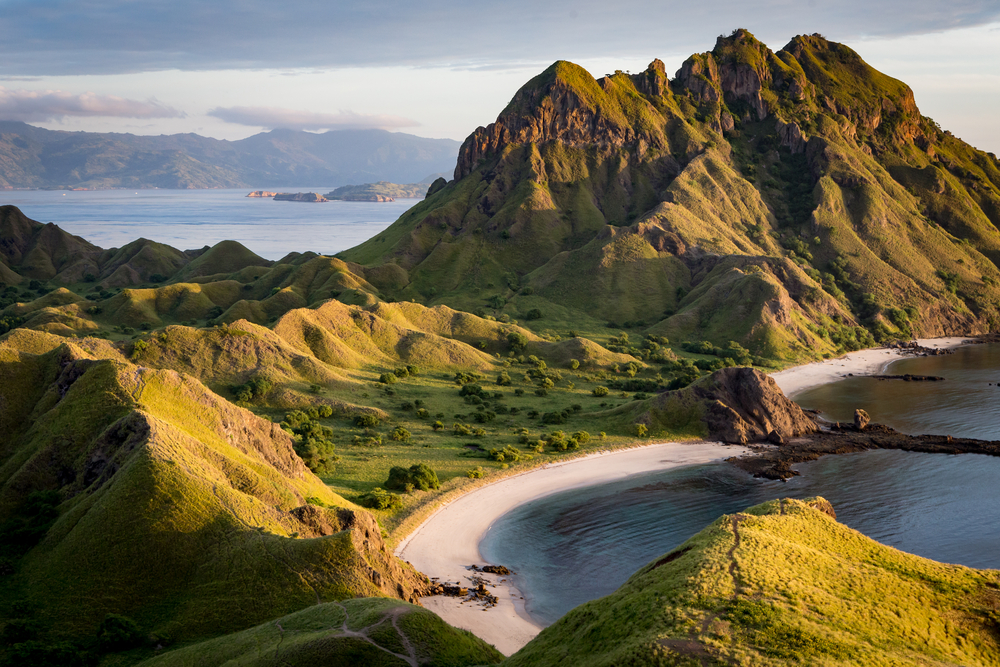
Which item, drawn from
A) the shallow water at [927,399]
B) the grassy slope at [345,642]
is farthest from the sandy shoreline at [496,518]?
the shallow water at [927,399]

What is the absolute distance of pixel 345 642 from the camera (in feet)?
117

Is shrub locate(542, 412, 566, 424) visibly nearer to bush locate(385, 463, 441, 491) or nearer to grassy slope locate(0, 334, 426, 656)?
bush locate(385, 463, 441, 491)

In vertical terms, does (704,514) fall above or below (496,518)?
below

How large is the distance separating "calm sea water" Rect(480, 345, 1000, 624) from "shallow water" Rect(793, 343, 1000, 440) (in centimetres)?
104

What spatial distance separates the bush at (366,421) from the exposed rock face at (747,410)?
160 feet

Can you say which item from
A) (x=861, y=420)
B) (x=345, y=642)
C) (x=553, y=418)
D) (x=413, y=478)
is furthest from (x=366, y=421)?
(x=861, y=420)

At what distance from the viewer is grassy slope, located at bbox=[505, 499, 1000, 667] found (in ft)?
96.1

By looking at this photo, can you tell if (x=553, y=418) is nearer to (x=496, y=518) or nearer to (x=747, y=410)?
(x=747, y=410)

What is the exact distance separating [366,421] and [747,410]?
5647cm

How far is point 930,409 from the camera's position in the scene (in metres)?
121

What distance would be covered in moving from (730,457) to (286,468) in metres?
59.9

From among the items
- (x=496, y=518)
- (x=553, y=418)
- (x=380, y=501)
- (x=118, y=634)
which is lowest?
(x=496, y=518)

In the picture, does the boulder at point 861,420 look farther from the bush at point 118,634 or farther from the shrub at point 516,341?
the bush at point 118,634

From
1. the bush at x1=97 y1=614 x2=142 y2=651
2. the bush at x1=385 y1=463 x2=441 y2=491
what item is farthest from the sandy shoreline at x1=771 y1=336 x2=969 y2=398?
the bush at x1=97 y1=614 x2=142 y2=651
